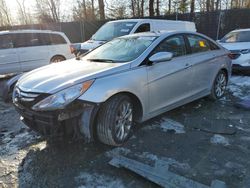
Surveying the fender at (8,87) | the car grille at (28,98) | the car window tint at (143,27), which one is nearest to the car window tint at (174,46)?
the car grille at (28,98)

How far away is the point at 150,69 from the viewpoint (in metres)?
4.09

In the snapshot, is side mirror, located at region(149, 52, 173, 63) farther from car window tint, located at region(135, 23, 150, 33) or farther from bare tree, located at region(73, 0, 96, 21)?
bare tree, located at region(73, 0, 96, 21)

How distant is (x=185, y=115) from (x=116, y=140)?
1810mm

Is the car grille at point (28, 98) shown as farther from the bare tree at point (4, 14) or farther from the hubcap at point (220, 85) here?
the bare tree at point (4, 14)

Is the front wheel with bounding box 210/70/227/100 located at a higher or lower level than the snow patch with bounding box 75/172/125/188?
higher

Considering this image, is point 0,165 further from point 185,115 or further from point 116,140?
point 185,115

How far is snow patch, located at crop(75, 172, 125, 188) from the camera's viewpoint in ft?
9.77

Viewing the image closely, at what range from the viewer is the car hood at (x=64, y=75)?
11.1 ft

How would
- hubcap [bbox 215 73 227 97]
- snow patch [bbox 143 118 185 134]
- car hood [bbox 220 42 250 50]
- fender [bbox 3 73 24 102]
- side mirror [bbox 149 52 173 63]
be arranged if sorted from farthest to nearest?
car hood [bbox 220 42 250 50] → hubcap [bbox 215 73 227 97] → fender [bbox 3 73 24 102] → snow patch [bbox 143 118 185 134] → side mirror [bbox 149 52 173 63]

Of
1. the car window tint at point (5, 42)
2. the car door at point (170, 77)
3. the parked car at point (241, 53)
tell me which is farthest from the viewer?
the car window tint at point (5, 42)

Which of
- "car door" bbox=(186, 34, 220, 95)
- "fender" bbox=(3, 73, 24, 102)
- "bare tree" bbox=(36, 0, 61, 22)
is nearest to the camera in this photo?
"car door" bbox=(186, 34, 220, 95)

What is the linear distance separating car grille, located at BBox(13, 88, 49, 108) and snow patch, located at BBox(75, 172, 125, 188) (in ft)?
3.34

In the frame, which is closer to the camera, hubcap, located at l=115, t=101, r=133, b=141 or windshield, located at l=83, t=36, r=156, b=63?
hubcap, located at l=115, t=101, r=133, b=141

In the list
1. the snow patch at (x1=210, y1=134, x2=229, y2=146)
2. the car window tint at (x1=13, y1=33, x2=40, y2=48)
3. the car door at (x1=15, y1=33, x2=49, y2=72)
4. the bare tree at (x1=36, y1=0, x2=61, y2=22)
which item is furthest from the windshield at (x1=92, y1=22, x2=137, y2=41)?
the bare tree at (x1=36, y1=0, x2=61, y2=22)
